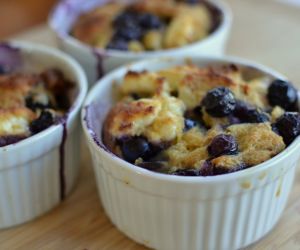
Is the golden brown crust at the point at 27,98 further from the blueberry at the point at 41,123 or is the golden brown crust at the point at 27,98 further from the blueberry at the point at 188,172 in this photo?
the blueberry at the point at 188,172

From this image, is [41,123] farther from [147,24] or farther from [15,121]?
[147,24]

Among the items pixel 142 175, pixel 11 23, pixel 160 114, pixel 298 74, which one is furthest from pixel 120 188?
pixel 11 23

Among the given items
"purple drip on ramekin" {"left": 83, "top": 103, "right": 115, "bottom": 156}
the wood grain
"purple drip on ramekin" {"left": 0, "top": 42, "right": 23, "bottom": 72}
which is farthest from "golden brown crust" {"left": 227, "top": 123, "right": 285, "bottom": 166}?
the wood grain

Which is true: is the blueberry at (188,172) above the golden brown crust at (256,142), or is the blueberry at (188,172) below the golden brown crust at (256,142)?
below

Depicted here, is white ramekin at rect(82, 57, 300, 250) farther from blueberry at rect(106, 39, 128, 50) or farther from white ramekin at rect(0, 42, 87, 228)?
blueberry at rect(106, 39, 128, 50)

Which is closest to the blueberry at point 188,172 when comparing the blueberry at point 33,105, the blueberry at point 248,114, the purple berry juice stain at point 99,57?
the blueberry at point 248,114

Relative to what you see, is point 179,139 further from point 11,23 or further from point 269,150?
point 11,23

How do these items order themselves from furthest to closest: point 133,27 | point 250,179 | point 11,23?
1. point 11,23
2. point 133,27
3. point 250,179
